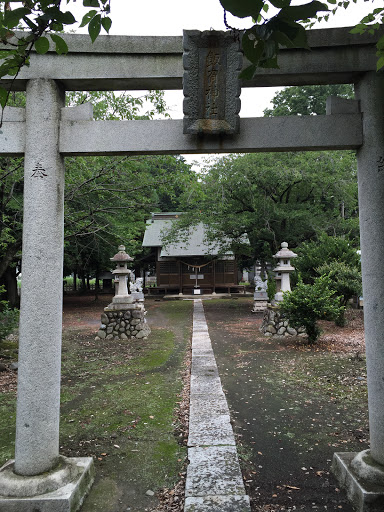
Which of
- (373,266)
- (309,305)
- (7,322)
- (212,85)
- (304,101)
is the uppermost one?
(304,101)

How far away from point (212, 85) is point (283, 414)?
4177 millimetres

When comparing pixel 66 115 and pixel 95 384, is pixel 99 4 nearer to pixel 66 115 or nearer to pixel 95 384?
pixel 66 115

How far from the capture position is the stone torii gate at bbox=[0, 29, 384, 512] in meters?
2.93

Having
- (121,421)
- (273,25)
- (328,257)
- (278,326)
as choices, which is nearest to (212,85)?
(273,25)

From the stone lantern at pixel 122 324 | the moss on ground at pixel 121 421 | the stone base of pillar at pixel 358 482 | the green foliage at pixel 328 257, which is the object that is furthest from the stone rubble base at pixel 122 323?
the stone base of pillar at pixel 358 482

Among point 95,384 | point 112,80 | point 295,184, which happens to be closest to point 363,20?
point 112,80

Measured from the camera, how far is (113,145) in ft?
10.3

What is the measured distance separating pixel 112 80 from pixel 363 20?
224cm

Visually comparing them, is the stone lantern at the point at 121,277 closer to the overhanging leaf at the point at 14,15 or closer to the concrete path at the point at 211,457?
the concrete path at the point at 211,457

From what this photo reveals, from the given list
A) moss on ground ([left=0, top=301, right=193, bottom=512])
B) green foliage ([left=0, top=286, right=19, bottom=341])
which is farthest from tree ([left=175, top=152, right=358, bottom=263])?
green foliage ([left=0, top=286, right=19, bottom=341])

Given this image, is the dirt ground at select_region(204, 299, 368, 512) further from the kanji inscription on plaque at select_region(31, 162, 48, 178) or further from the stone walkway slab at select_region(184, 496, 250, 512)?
the kanji inscription on plaque at select_region(31, 162, 48, 178)

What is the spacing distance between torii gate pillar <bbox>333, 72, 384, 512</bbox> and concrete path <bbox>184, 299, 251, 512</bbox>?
0.99 metres

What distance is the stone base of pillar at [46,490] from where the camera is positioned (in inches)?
105

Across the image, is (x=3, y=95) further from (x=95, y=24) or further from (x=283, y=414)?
(x=283, y=414)
